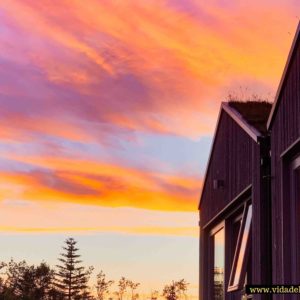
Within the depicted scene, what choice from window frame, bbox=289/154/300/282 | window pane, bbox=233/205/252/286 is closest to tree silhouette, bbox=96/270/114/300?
window pane, bbox=233/205/252/286

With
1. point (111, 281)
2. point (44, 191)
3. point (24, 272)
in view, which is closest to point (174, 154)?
point (44, 191)

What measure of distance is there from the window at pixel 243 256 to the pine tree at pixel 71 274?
39.4m

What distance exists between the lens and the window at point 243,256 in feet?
34.4

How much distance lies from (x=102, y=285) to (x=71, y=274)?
52.8ft

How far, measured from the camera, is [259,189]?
9750 millimetres

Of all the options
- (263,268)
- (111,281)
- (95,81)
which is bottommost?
(263,268)

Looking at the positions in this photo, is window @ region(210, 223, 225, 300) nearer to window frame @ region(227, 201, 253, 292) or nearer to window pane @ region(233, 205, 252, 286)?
window frame @ region(227, 201, 253, 292)

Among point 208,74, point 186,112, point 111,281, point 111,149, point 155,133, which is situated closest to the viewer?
point 208,74

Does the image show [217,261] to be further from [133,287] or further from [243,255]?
[133,287]

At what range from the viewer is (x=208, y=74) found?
14.8 meters

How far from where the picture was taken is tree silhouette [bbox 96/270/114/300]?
133ft

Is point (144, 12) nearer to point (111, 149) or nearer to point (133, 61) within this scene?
point (133, 61)

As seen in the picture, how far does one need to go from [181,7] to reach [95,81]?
433 cm

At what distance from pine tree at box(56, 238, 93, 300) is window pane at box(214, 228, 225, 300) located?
35413 millimetres
